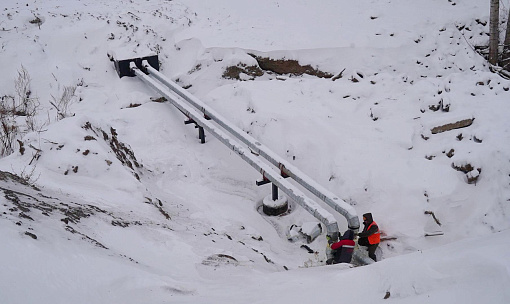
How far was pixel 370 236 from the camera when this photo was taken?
6.65 meters

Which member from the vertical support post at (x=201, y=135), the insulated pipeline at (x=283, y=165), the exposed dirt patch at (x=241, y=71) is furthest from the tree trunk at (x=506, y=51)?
the vertical support post at (x=201, y=135)

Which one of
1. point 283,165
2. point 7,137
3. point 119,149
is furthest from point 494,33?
point 7,137

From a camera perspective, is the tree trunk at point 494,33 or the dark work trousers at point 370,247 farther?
the tree trunk at point 494,33

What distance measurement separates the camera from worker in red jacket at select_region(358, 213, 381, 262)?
21.8 ft

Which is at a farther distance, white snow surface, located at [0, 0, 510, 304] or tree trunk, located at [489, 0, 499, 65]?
tree trunk, located at [489, 0, 499, 65]

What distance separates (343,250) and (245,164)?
376cm

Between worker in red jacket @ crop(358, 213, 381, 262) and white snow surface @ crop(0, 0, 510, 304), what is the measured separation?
42 cm

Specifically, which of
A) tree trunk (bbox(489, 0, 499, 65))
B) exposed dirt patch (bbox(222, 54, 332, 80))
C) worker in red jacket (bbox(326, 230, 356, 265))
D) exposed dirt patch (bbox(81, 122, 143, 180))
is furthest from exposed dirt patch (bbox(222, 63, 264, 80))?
worker in red jacket (bbox(326, 230, 356, 265))

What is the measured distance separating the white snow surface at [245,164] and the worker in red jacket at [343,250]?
1.09 feet

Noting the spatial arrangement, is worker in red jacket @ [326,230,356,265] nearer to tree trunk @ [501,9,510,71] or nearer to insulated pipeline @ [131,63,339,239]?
insulated pipeline @ [131,63,339,239]

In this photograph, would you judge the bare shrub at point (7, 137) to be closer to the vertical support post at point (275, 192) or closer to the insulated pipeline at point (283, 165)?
the insulated pipeline at point (283, 165)

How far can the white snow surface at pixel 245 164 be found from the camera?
12.9 feet

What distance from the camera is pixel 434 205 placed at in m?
7.27

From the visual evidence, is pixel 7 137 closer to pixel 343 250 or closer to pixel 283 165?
pixel 283 165
